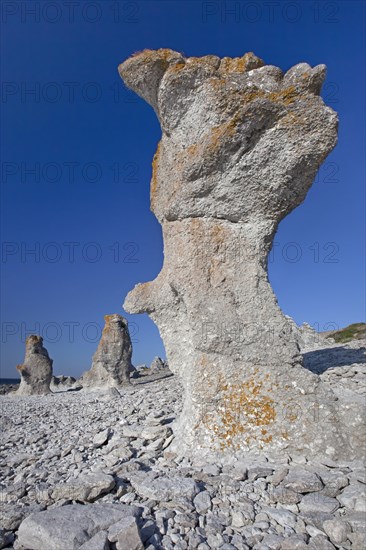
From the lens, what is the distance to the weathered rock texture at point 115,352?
75.8 ft

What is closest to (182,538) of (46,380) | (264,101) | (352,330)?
(264,101)

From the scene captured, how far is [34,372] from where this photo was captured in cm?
2525

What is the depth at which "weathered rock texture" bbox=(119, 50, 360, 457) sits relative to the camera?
617 centimetres

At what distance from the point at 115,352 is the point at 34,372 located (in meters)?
6.28

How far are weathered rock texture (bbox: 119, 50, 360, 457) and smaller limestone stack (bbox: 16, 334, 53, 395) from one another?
2022cm

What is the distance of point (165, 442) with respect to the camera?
674 centimetres

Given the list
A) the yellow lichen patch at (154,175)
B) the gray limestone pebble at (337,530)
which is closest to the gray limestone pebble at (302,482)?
the gray limestone pebble at (337,530)

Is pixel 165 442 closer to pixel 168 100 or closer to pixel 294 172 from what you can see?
pixel 294 172

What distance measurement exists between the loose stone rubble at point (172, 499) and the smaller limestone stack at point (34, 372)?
63.1 feet

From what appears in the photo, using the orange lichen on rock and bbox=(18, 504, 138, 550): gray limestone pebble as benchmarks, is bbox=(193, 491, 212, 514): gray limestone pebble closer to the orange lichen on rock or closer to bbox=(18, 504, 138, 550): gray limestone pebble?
bbox=(18, 504, 138, 550): gray limestone pebble

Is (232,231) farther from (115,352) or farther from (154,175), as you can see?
(115,352)

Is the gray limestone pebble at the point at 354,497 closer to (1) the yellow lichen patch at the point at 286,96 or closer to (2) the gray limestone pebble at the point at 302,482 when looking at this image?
(2) the gray limestone pebble at the point at 302,482

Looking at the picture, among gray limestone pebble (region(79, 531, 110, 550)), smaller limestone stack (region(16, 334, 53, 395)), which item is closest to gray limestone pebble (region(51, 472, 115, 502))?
gray limestone pebble (region(79, 531, 110, 550))

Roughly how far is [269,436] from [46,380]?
22.4 m
